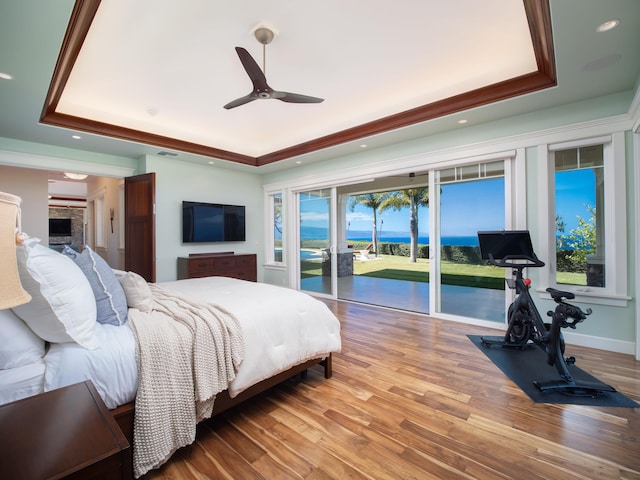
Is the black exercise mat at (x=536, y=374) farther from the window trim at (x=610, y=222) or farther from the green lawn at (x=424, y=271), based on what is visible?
the green lawn at (x=424, y=271)

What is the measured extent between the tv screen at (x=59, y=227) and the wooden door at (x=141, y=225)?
7467mm

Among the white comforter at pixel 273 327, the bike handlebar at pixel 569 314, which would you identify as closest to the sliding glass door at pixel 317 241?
the white comforter at pixel 273 327

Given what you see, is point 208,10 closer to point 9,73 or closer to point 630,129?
point 9,73

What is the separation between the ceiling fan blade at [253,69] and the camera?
7.35ft

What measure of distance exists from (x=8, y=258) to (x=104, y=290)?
49.4 inches

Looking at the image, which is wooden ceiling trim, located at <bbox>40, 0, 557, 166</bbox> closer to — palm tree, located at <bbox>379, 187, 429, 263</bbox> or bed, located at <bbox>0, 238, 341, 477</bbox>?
bed, located at <bbox>0, 238, 341, 477</bbox>

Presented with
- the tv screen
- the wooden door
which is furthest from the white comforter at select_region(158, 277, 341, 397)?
the tv screen

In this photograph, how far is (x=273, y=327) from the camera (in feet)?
6.61

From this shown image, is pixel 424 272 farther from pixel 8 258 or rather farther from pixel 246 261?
pixel 8 258

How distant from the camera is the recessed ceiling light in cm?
192

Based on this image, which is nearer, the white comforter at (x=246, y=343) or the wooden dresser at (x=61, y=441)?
the wooden dresser at (x=61, y=441)

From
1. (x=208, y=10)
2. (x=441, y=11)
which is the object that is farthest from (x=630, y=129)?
(x=208, y=10)

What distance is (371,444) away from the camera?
1.68m

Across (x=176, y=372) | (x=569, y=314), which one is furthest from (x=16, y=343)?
(x=569, y=314)
